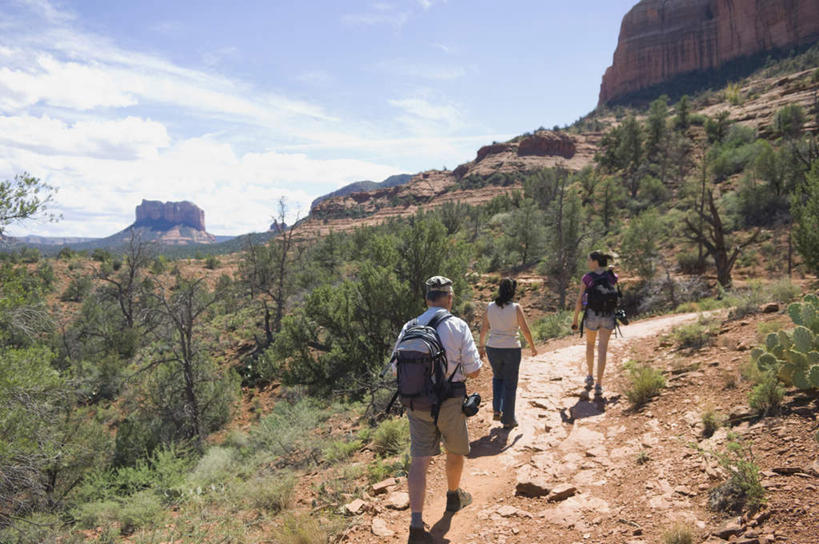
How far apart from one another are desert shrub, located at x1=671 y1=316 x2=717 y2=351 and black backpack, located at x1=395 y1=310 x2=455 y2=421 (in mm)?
5634

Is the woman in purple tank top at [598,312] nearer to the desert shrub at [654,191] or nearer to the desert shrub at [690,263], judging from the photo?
the desert shrub at [690,263]

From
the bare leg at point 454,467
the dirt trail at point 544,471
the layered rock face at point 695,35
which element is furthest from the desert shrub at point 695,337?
the layered rock face at point 695,35

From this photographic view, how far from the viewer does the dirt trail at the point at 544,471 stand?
10.7ft

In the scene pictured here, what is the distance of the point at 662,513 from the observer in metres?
3.08

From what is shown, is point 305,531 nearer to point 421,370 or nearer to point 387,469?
point 387,469

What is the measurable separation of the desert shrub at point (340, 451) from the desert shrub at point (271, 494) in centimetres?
80

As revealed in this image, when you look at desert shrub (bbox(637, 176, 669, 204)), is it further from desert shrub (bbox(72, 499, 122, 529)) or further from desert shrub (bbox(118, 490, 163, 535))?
desert shrub (bbox(72, 499, 122, 529))

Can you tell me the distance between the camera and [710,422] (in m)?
4.02

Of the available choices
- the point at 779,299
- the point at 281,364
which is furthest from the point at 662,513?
the point at 281,364

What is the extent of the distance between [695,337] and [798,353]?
3.05 m

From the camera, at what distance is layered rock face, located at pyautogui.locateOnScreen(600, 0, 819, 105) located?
7406cm

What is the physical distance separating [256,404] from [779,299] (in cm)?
1819

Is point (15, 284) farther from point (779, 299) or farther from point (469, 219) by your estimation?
point (469, 219)

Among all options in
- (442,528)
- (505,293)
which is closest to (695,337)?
(505,293)
